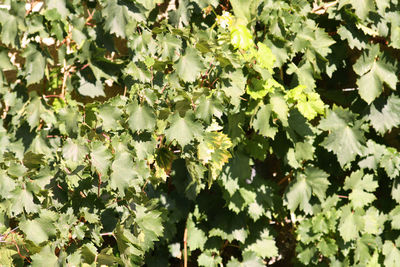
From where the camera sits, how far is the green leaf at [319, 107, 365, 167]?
113 inches

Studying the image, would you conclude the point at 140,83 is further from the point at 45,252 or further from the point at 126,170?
the point at 45,252

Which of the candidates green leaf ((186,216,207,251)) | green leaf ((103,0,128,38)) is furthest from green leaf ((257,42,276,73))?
green leaf ((186,216,207,251))

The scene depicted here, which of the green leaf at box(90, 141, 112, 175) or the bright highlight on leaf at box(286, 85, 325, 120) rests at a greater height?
the green leaf at box(90, 141, 112, 175)

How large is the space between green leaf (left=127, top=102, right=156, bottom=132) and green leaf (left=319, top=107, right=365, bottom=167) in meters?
1.08

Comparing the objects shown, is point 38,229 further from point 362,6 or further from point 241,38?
point 362,6

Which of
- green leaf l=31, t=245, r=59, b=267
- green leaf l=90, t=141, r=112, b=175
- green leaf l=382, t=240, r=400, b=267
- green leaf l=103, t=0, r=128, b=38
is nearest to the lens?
green leaf l=31, t=245, r=59, b=267

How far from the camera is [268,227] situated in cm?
310

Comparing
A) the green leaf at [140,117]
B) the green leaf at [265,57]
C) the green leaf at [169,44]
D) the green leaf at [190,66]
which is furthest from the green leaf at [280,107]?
the green leaf at [140,117]

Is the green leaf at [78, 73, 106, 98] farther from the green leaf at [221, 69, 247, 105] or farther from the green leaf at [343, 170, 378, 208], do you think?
the green leaf at [343, 170, 378, 208]

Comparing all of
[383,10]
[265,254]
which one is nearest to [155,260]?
[265,254]

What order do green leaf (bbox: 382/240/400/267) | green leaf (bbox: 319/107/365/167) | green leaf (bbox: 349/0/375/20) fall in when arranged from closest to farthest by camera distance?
green leaf (bbox: 349/0/375/20) → green leaf (bbox: 319/107/365/167) → green leaf (bbox: 382/240/400/267)

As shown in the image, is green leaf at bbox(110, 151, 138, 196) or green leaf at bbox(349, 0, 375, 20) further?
green leaf at bbox(349, 0, 375, 20)

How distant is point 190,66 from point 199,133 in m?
0.34

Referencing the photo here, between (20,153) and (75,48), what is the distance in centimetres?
57
